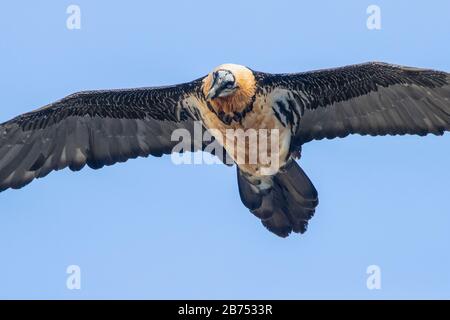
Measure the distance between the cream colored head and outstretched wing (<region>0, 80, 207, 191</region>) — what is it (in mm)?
504

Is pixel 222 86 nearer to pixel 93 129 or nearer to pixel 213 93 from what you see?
pixel 213 93

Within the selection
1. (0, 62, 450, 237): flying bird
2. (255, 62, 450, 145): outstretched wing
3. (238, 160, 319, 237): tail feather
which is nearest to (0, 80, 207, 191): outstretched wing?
(0, 62, 450, 237): flying bird

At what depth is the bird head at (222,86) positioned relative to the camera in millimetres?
23875

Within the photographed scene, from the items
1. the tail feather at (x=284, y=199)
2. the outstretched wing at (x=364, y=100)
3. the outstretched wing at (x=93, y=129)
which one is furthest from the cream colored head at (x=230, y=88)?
the tail feather at (x=284, y=199)

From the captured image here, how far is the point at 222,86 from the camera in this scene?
2392 centimetres

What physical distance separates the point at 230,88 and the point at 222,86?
13 cm

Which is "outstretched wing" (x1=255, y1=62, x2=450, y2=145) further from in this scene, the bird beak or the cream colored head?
the bird beak

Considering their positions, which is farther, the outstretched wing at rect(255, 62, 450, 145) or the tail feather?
the tail feather

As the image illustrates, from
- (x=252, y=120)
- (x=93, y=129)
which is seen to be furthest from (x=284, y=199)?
(x=93, y=129)

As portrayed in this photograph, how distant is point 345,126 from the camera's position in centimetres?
2462

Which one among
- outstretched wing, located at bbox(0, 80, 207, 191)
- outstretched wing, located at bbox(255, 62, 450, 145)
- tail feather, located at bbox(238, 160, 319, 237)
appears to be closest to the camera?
outstretched wing, located at bbox(255, 62, 450, 145)

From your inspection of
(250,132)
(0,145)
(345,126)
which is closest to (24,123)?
(0,145)

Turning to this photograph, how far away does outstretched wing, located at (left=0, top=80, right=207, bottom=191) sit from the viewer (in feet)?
80.8
